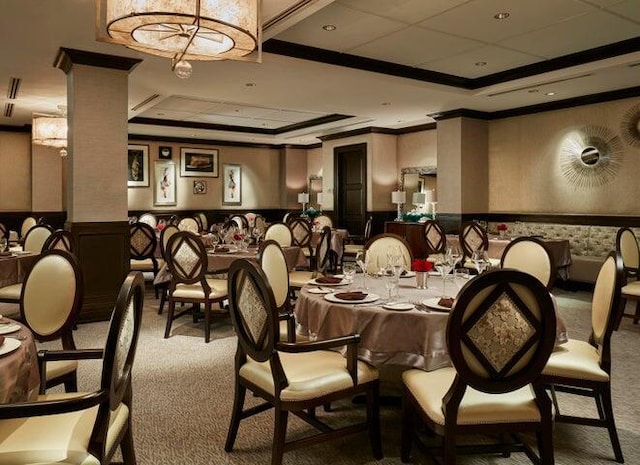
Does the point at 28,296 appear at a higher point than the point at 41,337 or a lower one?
higher

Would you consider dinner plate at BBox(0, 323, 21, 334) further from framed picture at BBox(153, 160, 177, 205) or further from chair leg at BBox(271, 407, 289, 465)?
framed picture at BBox(153, 160, 177, 205)

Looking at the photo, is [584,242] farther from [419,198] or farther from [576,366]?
[576,366]

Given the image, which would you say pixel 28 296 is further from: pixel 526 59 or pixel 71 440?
pixel 526 59

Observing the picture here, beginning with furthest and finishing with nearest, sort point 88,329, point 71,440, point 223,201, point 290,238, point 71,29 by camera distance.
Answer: point 223,201 < point 290,238 < point 88,329 < point 71,29 < point 71,440

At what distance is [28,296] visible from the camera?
9.03 feet

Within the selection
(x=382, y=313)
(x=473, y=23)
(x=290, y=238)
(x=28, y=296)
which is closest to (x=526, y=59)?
(x=473, y=23)

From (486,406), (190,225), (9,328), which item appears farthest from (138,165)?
(486,406)

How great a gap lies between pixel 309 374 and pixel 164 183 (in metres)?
10.9

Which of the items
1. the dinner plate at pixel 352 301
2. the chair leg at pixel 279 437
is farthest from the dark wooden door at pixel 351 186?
the chair leg at pixel 279 437

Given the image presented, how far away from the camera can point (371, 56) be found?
613 centimetres

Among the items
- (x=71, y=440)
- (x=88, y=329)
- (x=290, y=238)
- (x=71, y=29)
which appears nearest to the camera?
(x=71, y=440)

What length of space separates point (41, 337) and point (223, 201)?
35.5 ft

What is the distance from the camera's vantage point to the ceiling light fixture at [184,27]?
252 cm

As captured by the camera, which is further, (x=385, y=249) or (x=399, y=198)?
(x=399, y=198)
